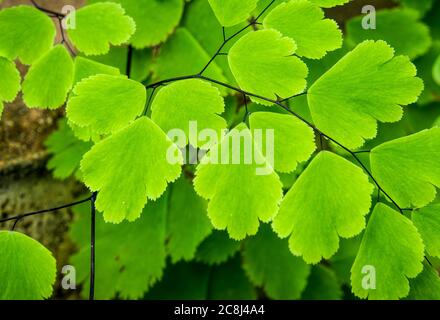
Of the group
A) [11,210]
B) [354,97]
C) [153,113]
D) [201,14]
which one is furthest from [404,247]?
[11,210]

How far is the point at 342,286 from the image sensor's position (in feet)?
3.69

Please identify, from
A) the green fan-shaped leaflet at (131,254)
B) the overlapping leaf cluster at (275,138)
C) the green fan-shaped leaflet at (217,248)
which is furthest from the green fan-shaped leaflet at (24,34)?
the green fan-shaped leaflet at (217,248)

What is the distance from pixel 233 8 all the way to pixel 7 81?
1.21 feet

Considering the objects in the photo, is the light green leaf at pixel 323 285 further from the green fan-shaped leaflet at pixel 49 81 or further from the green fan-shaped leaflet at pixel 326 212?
the green fan-shaped leaflet at pixel 49 81

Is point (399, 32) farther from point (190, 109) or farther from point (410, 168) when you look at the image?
point (190, 109)

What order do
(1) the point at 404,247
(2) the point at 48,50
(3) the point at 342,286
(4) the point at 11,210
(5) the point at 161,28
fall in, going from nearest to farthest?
(1) the point at 404,247, (2) the point at 48,50, (5) the point at 161,28, (4) the point at 11,210, (3) the point at 342,286

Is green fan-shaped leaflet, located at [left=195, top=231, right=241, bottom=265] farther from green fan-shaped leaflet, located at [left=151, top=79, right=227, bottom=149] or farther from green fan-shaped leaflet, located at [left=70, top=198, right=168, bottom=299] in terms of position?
green fan-shaped leaflet, located at [left=151, top=79, right=227, bottom=149]

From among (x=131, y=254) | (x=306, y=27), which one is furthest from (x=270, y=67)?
(x=131, y=254)

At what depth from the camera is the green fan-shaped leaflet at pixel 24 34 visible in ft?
2.28

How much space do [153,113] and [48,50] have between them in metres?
0.23

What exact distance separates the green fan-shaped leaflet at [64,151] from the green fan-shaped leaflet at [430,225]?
0.65m

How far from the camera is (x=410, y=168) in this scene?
622 mm

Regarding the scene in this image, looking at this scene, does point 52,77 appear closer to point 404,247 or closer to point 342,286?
point 404,247
